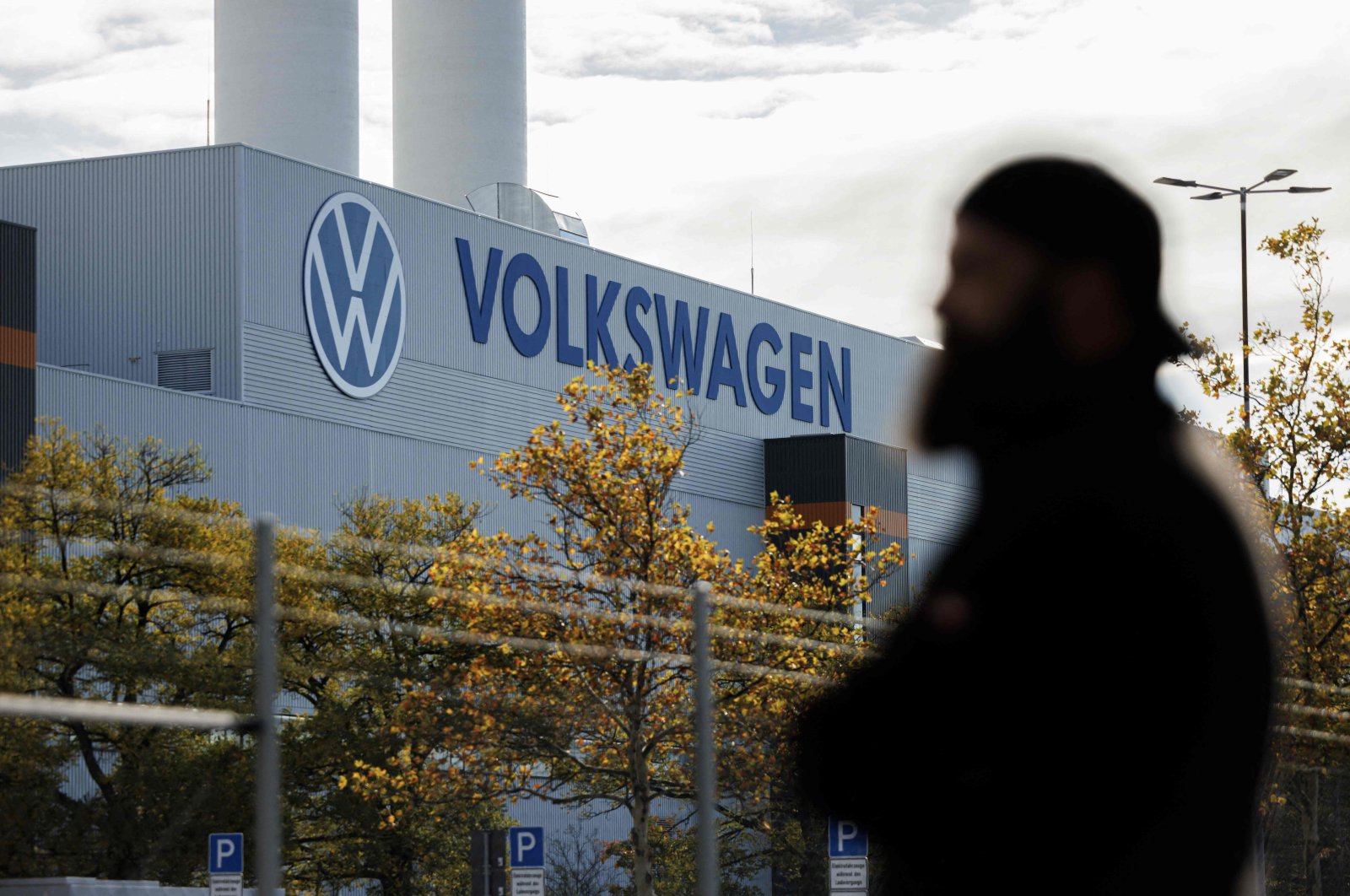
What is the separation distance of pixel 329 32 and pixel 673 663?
5124 cm

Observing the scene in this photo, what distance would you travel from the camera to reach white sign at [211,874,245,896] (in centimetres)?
1739

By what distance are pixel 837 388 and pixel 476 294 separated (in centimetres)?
1615

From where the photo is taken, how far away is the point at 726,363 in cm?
5269

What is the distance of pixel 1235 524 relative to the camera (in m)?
1.95

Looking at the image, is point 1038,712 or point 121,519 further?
point 121,519

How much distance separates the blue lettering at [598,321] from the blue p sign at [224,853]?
31.4 meters

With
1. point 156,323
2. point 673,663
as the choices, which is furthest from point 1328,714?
point 156,323

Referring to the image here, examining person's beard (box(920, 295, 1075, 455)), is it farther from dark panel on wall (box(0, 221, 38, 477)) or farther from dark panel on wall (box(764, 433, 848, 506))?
dark panel on wall (box(764, 433, 848, 506))

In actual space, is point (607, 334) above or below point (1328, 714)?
above

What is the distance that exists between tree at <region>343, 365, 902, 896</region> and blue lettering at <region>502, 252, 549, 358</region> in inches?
711

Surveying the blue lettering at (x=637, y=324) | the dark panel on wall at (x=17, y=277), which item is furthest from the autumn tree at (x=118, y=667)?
the blue lettering at (x=637, y=324)

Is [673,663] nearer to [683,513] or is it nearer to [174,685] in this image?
[174,685]

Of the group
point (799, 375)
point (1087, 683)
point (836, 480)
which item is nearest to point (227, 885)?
point (1087, 683)

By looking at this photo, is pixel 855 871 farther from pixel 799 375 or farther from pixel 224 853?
pixel 799 375
